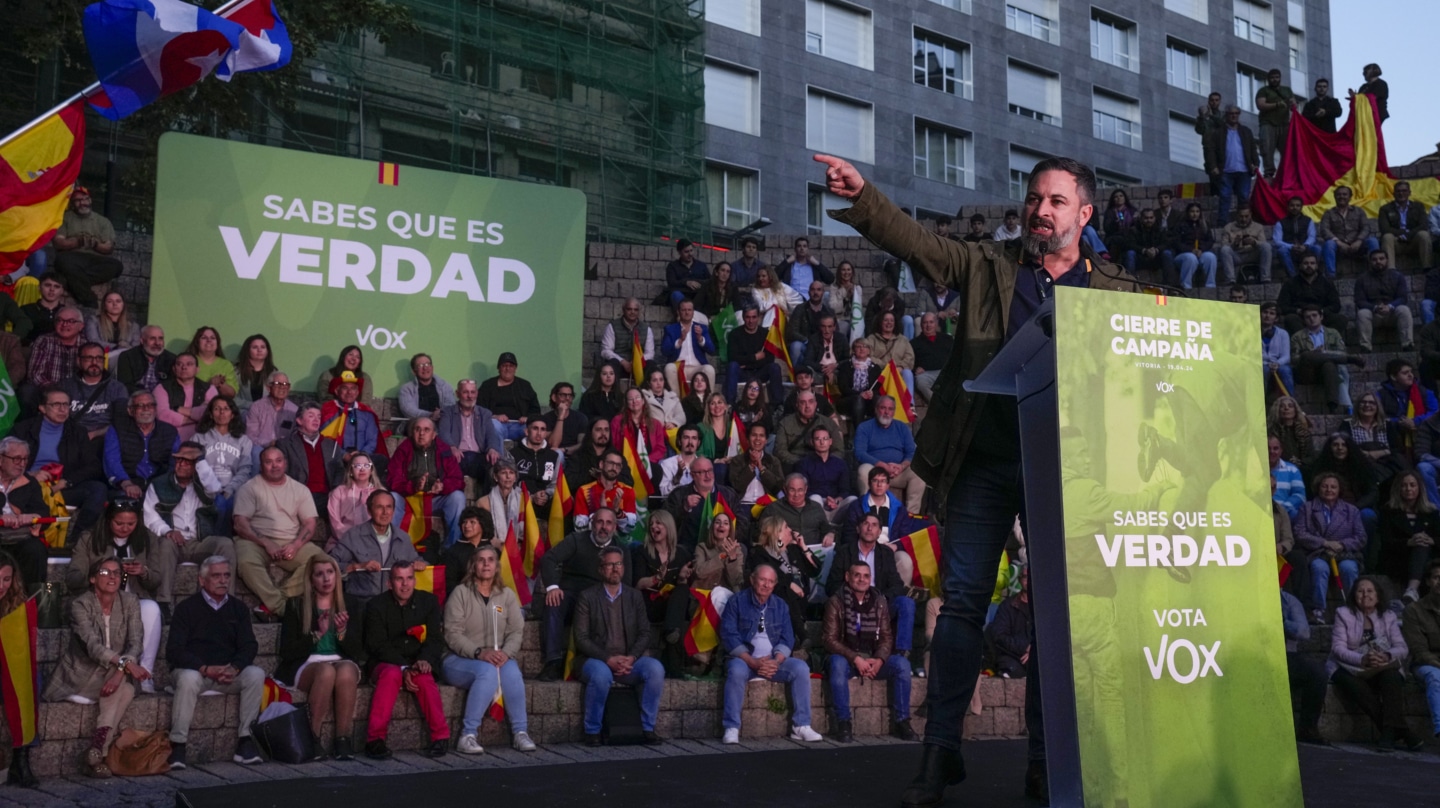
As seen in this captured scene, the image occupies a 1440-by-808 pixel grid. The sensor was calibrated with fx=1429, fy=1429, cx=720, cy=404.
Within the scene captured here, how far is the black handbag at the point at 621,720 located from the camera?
29.7 ft

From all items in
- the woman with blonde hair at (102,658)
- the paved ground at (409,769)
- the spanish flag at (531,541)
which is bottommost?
the paved ground at (409,769)

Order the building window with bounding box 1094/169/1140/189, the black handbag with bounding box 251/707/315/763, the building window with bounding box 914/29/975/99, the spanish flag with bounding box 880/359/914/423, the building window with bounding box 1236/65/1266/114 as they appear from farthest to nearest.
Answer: the building window with bounding box 1236/65/1266/114 < the building window with bounding box 1094/169/1140/189 < the building window with bounding box 914/29/975/99 < the spanish flag with bounding box 880/359/914/423 < the black handbag with bounding box 251/707/315/763

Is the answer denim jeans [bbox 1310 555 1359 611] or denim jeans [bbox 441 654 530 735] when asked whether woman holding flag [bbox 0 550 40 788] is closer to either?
denim jeans [bbox 441 654 530 735]

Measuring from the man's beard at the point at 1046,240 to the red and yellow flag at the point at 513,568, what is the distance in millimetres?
6922

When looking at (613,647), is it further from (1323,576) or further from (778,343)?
(778,343)

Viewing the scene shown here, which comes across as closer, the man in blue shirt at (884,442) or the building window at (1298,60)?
the man in blue shirt at (884,442)

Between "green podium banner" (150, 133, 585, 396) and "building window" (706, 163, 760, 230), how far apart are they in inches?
629

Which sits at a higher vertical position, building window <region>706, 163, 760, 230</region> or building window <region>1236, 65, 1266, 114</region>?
building window <region>1236, 65, 1266, 114</region>

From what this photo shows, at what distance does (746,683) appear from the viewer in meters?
9.50

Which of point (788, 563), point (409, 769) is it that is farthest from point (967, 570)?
point (788, 563)

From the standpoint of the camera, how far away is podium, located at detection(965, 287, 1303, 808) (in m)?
3.38

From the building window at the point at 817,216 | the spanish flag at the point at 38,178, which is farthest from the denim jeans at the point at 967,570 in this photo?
the building window at the point at 817,216

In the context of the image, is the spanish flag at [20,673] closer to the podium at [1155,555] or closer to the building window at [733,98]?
the podium at [1155,555]

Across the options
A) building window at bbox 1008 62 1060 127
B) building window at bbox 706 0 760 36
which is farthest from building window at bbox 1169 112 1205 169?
building window at bbox 706 0 760 36
